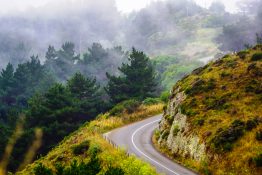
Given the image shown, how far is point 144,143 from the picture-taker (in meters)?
40.0

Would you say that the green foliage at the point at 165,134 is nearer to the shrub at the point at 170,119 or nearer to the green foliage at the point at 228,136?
the shrub at the point at 170,119

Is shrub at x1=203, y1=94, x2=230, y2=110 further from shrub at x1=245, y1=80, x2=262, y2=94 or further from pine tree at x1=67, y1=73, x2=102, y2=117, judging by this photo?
pine tree at x1=67, y1=73, x2=102, y2=117

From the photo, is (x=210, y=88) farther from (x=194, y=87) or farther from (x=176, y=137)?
(x=176, y=137)

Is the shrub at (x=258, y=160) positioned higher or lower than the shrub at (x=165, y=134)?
lower

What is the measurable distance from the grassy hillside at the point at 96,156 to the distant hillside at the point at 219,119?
16.1ft

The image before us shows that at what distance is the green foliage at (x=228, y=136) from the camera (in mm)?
27834

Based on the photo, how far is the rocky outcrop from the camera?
30.6 meters

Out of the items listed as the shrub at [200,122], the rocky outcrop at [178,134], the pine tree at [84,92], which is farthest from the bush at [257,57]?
the pine tree at [84,92]

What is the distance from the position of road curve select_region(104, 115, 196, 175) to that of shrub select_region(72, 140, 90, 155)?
3206 millimetres

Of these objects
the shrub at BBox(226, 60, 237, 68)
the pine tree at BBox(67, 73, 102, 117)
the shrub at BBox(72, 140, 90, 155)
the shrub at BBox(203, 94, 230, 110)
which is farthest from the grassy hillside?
the pine tree at BBox(67, 73, 102, 117)

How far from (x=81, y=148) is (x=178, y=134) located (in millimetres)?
9080

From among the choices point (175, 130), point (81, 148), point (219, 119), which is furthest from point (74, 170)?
point (81, 148)

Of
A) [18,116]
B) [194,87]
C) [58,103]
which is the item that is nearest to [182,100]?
[194,87]

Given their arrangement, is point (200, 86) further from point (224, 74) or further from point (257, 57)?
point (257, 57)
